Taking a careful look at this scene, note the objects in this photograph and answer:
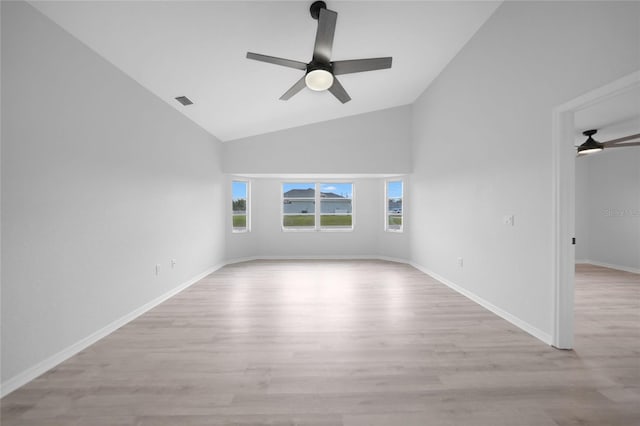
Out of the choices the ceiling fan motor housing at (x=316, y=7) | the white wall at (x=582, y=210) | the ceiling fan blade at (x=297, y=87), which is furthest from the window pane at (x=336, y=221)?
the white wall at (x=582, y=210)

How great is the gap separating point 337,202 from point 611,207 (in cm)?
589

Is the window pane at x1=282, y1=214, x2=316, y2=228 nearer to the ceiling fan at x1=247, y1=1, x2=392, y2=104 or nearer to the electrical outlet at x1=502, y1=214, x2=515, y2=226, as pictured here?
the ceiling fan at x1=247, y1=1, x2=392, y2=104

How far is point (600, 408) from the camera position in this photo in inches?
A: 60.4

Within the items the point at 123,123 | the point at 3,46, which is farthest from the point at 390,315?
the point at 3,46

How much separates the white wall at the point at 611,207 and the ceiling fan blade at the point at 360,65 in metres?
6.19

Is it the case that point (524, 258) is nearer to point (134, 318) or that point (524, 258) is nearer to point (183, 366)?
point (183, 366)

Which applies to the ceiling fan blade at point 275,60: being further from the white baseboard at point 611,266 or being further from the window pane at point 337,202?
the white baseboard at point 611,266

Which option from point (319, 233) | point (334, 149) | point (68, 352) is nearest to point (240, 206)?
point (319, 233)

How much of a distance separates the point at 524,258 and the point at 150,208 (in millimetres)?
4361

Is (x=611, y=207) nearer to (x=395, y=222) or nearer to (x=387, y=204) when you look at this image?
(x=395, y=222)

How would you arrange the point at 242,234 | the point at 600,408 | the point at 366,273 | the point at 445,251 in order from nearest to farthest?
the point at 600,408 → the point at 445,251 → the point at 366,273 → the point at 242,234

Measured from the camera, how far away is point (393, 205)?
6094mm

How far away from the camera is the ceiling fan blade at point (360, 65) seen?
228cm

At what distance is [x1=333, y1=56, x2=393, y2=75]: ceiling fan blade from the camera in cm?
228
